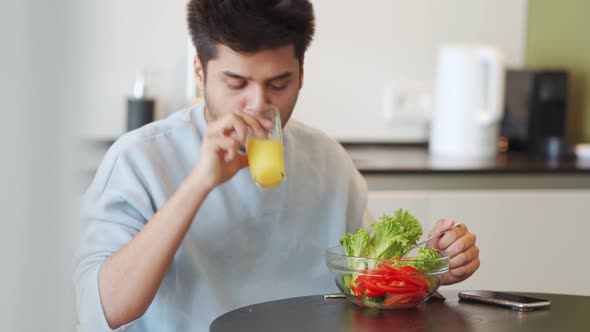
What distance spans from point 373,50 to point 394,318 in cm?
199

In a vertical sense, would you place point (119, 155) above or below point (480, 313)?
above

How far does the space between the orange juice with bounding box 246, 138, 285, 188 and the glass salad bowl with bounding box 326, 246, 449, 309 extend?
6.0 inches

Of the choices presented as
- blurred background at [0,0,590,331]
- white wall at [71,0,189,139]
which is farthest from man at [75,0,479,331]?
white wall at [71,0,189,139]

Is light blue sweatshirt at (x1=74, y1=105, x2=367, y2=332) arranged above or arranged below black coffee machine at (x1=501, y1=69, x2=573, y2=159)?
below

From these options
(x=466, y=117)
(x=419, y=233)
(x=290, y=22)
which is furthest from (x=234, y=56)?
(x=466, y=117)

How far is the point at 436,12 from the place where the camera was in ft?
10.1

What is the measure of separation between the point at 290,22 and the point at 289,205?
0.36 meters

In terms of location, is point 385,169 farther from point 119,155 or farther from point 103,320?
point 103,320

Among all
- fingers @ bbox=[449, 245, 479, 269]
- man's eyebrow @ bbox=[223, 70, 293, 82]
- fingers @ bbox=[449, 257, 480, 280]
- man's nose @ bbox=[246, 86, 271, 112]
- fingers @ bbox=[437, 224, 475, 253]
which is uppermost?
man's eyebrow @ bbox=[223, 70, 293, 82]

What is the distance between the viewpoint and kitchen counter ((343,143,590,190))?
8.41ft

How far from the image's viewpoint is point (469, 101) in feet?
9.36

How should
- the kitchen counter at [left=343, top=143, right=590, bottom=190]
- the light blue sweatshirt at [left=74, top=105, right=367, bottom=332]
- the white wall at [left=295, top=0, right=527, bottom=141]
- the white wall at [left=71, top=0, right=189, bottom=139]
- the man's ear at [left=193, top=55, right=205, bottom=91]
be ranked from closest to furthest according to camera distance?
the light blue sweatshirt at [left=74, top=105, right=367, bottom=332], the man's ear at [left=193, top=55, right=205, bottom=91], the kitchen counter at [left=343, top=143, right=590, bottom=190], the white wall at [left=71, top=0, right=189, bottom=139], the white wall at [left=295, top=0, right=527, bottom=141]

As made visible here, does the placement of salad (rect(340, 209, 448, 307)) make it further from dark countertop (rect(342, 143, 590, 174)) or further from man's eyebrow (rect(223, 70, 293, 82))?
dark countertop (rect(342, 143, 590, 174))

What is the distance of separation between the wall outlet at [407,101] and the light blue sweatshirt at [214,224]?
4.68ft
